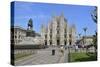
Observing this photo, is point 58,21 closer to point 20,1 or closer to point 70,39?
point 70,39

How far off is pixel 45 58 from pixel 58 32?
45 cm

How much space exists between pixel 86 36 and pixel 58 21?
56cm

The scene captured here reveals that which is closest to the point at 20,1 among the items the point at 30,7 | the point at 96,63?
the point at 30,7

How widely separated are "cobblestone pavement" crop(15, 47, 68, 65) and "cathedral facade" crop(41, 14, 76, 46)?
126 mm

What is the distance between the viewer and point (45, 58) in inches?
129

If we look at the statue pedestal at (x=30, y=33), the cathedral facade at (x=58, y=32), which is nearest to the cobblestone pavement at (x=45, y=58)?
the cathedral facade at (x=58, y=32)

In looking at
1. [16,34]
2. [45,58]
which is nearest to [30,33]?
[16,34]

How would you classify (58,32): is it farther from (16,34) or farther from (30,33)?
(16,34)

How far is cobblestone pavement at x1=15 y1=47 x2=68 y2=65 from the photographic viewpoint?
10.3 ft

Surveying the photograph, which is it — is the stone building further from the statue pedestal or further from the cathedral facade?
the cathedral facade

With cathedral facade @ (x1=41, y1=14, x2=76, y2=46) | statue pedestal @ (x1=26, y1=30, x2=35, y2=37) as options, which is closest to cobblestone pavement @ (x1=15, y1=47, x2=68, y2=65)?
cathedral facade @ (x1=41, y1=14, x2=76, y2=46)

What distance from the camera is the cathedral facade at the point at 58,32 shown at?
329 centimetres

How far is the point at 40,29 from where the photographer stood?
3225mm
